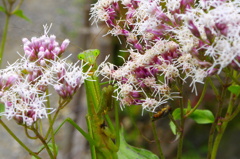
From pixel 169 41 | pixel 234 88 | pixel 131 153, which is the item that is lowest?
pixel 131 153

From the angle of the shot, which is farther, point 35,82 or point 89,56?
point 89,56

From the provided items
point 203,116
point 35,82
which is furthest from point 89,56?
point 203,116

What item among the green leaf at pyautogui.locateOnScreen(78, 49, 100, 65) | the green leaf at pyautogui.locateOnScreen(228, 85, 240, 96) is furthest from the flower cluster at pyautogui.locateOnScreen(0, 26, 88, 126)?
the green leaf at pyautogui.locateOnScreen(228, 85, 240, 96)

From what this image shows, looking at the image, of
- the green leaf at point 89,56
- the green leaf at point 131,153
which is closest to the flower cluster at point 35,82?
the green leaf at point 89,56

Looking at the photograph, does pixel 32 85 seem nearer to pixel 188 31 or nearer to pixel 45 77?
pixel 45 77

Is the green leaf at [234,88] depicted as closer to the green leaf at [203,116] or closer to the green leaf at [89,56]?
the green leaf at [203,116]

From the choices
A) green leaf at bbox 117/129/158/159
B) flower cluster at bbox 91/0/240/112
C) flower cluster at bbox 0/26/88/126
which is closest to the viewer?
flower cluster at bbox 91/0/240/112

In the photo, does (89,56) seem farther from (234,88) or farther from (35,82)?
(234,88)

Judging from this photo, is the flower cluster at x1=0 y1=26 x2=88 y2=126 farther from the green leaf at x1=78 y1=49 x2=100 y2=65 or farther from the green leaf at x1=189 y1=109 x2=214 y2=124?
the green leaf at x1=189 y1=109 x2=214 y2=124
